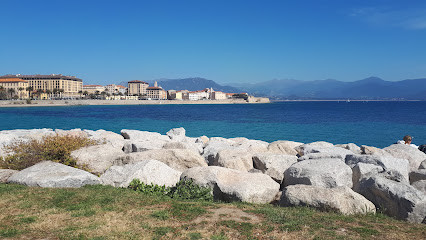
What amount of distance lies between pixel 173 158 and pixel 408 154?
10522mm

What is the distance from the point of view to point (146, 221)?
269 inches

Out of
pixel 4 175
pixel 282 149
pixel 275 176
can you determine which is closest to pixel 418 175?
pixel 275 176

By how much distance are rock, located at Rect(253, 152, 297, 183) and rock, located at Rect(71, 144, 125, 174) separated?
5.67m

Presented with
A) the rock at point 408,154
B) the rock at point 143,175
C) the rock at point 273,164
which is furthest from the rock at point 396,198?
the rock at point 408,154

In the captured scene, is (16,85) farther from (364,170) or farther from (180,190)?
(364,170)

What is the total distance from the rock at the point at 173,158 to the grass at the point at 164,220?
3.42 m

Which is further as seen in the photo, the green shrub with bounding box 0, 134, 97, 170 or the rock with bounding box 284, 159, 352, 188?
the green shrub with bounding box 0, 134, 97, 170

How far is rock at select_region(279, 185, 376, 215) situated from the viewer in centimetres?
786

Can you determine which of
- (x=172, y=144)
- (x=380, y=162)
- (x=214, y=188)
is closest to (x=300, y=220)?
(x=214, y=188)

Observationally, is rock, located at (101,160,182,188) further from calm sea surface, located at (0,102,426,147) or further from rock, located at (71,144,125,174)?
calm sea surface, located at (0,102,426,147)

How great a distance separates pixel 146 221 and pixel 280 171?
20.3 ft

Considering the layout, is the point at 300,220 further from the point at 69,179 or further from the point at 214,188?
the point at 69,179

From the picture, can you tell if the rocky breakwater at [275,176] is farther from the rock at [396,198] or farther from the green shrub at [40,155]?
the green shrub at [40,155]

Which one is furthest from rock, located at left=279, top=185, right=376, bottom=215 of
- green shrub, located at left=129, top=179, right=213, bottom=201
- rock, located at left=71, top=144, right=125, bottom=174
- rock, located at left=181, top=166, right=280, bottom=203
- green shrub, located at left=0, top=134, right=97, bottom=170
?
green shrub, located at left=0, top=134, right=97, bottom=170
